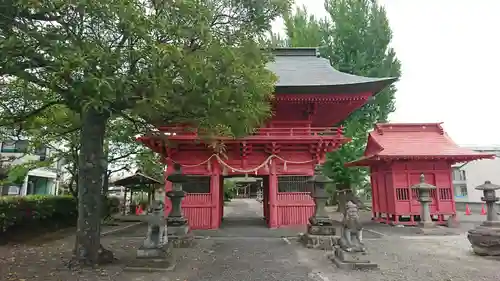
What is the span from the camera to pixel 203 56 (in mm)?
5828

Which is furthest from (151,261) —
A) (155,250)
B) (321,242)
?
(321,242)

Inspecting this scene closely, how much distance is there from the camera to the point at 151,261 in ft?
22.0

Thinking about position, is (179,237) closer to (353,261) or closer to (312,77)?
(353,261)

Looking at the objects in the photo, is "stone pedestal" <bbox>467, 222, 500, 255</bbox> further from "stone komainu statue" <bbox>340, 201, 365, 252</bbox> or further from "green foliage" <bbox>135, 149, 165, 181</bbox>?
"green foliage" <bbox>135, 149, 165, 181</bbox>

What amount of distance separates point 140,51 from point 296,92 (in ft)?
27.4

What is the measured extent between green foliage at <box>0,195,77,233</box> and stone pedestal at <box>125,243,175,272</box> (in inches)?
235

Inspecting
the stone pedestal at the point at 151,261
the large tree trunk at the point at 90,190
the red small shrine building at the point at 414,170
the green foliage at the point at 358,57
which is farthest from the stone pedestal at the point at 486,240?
the green foliage at the point at 358,57

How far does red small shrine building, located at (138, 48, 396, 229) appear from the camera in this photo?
13.0 meters

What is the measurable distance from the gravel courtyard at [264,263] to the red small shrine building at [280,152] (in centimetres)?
286

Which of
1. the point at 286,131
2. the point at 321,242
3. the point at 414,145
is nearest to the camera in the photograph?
the point at 321,242

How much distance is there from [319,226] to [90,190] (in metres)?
6.49

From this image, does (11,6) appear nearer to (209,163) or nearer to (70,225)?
(209,163)

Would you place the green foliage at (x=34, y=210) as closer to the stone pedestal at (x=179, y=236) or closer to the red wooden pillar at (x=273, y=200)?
the stone pedestal at (x=179, y=236)

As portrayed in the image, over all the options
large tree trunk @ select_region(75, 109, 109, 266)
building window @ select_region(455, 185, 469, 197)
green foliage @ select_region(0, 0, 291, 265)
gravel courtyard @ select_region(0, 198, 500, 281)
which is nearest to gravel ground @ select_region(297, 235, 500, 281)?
gravel courtyard @ select_region(0, 198, 500, 281)
